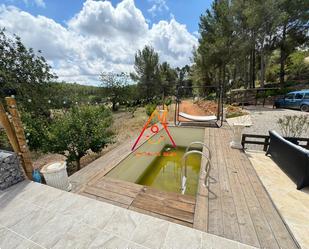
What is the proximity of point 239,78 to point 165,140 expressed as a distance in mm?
22291

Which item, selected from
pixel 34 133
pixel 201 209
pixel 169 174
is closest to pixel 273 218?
pixel 201 209

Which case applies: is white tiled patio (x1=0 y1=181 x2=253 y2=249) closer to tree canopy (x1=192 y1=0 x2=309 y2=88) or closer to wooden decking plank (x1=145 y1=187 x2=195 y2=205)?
wooden decking plank (x1=145 y1=187 x2=195 y2=205)

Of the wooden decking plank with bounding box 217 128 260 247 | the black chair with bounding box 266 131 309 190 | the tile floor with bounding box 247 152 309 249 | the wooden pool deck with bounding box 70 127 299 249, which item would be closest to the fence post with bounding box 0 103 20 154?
the wooden pool deck with bounding box 70 127 299 249

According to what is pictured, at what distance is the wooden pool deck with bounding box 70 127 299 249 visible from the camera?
5.03 feet

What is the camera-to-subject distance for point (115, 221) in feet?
5.43

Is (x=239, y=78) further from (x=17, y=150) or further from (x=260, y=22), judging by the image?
(x=17, y=150)

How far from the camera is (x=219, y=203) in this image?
1954 millimetres

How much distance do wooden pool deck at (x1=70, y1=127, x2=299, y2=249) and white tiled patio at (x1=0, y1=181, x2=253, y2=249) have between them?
0.54 ft

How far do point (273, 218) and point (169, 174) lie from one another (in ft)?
7.96

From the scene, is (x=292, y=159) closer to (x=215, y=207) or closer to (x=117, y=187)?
(x=215, y=207)

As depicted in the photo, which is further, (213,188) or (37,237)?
(213,188)

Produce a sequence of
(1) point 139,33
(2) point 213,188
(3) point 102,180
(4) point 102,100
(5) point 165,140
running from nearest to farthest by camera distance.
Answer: (2) point 213,188, (3) point 102,180, (5) point 165,140, (1) point 139,33, (4) point 102,100

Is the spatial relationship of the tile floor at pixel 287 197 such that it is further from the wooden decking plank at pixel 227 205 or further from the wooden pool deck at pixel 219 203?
the wooden decking plank at pixel 227 205

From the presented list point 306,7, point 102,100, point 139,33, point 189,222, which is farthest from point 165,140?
point 306,7
